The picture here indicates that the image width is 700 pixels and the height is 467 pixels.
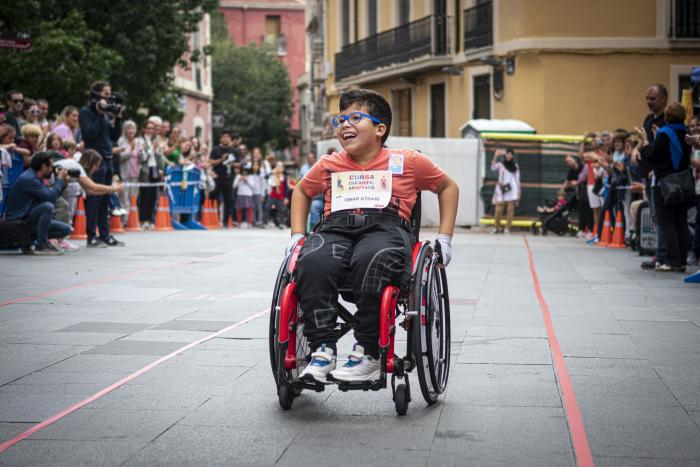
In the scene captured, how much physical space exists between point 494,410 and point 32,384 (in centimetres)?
252

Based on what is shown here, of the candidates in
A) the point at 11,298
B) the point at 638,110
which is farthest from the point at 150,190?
the point at 638,110

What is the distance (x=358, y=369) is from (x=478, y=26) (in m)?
28.7

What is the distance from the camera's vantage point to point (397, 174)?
6.37 meters

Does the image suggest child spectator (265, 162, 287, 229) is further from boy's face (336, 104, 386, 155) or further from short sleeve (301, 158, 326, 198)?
boy's face (336, 104, 386, 155)

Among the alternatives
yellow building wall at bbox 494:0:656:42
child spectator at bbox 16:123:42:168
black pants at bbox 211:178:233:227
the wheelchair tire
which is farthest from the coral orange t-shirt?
yellow building wall at bbox 494:0:656:42

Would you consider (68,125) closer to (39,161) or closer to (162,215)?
Result: (39,161)

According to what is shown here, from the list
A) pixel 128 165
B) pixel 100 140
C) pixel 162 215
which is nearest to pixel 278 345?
pixel 100 140

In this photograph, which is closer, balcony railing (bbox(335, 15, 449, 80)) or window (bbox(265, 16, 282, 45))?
balcony railing (bbox(335, 15, 449, 80))

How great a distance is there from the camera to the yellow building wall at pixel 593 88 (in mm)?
31141

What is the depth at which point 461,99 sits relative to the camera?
115ft

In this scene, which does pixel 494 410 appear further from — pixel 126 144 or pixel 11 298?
pixel 126 144

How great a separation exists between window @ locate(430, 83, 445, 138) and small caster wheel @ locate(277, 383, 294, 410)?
31.2m

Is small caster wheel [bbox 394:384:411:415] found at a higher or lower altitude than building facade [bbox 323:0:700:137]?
lower

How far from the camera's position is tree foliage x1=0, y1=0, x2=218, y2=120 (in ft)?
82.0
